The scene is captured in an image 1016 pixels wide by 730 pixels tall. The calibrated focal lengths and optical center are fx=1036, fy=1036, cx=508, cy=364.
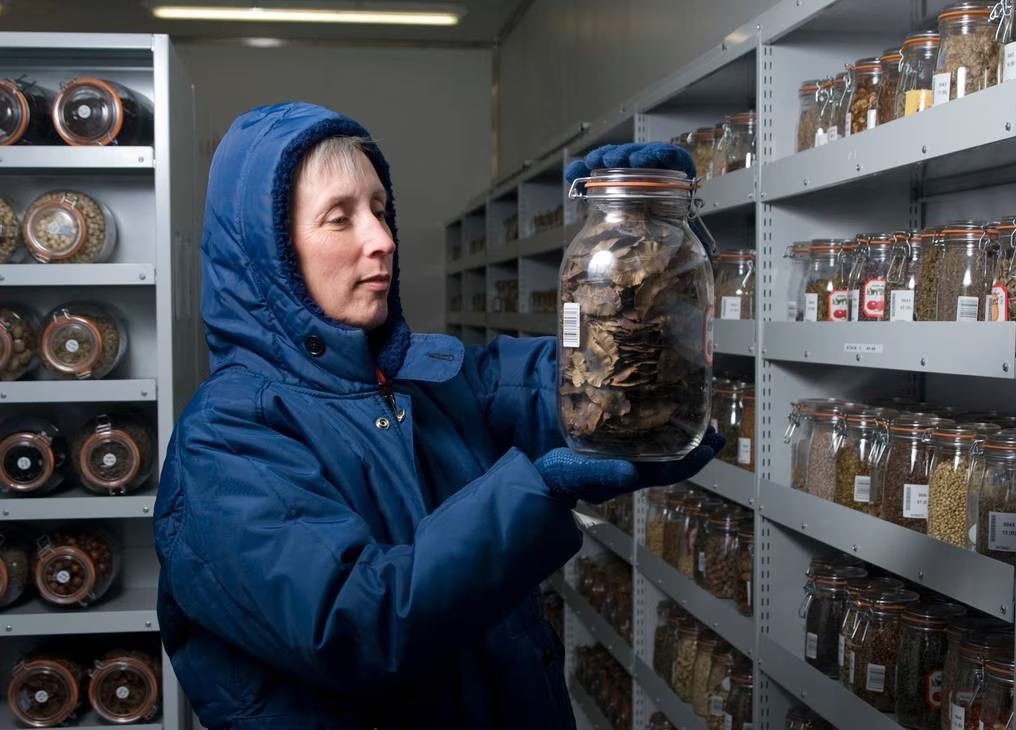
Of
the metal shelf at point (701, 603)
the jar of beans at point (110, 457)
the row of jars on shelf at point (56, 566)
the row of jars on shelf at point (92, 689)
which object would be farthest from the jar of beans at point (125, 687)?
the metal shelf at point (701, 603)

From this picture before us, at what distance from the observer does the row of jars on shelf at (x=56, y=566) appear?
2.98 m

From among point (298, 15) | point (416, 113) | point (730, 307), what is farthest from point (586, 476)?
point (416, 113)

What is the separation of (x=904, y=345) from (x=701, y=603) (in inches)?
46.8

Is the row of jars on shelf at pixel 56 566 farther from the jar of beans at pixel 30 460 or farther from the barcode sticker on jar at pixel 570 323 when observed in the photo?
the barcode sticker on jar at pixel 570 323

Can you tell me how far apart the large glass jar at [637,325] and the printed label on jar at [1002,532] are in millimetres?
653

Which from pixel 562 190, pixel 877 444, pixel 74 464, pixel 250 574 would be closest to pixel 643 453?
pixel 250 574

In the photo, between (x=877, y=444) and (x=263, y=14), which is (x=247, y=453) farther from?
(x=263, y=14)

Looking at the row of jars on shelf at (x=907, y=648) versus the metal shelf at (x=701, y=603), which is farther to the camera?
the metal shelf at (x=701, y=603)

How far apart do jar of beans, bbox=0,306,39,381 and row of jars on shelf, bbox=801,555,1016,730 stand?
7.23 feet

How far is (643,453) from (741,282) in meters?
1.55

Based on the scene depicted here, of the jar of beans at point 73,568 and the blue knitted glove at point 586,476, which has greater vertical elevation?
the blue knitted glove at point 586,476

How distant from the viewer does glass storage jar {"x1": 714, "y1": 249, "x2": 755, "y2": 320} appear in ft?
8.53

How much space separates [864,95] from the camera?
2.11 meters

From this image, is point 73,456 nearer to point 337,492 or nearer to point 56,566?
point 56,566
